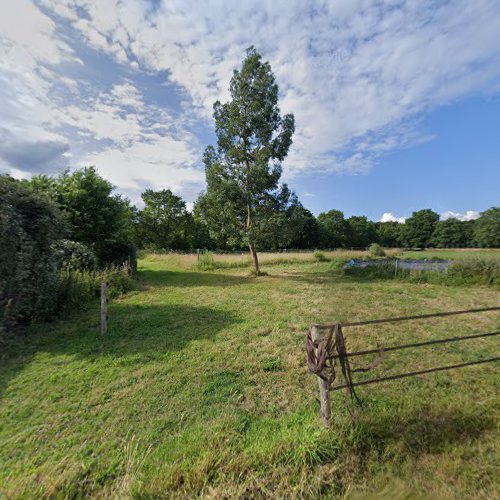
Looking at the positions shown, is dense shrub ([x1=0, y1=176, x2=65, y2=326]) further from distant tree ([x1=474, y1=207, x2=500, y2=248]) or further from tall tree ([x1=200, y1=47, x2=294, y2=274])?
distant tree ([x1=474, y1=207, x2=500, y2=248])

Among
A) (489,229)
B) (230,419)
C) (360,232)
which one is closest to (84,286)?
(230,419)

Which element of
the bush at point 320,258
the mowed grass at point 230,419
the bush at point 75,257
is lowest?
the mowed grass at point 230,419

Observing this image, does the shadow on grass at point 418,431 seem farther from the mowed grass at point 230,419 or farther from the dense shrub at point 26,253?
the dense shrub at point 26,253

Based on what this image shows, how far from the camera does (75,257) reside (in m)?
8.51

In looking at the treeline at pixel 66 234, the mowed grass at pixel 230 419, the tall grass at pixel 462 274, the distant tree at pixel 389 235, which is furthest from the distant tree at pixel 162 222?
the distant tree at pixel 389 235

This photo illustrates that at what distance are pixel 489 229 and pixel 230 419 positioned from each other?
239 ft

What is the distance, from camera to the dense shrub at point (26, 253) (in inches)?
175

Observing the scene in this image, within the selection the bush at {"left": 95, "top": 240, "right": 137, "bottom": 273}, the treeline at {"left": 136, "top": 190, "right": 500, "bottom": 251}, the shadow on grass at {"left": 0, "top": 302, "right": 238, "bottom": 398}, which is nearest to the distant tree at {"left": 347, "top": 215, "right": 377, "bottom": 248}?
the treeline at {"left": 136, "top": 190, "right": 500, "bottom": 251}

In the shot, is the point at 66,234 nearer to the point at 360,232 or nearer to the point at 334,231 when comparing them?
the point at 334,231

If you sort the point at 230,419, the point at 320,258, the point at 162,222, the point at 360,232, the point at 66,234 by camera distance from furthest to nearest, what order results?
the point at 360,232 < the point at 162,222 < the point at 320,258 < the point at 66,234 < the point at 230,419

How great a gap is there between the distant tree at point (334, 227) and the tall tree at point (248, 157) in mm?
42708

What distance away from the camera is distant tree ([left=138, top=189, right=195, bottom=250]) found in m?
41.0

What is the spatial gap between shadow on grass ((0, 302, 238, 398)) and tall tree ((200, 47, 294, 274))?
264 inches

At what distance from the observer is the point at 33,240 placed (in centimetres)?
503
